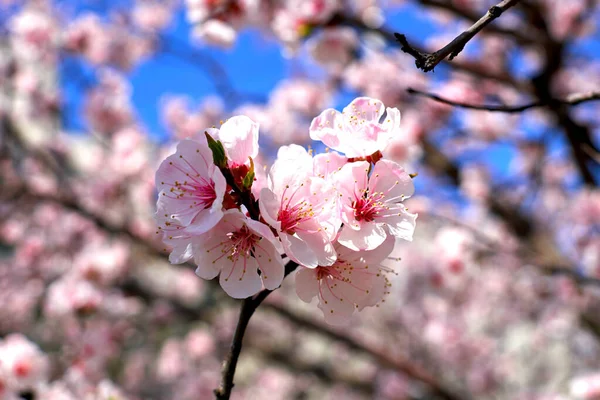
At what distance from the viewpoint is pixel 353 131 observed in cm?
100

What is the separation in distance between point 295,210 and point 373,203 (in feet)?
0.54

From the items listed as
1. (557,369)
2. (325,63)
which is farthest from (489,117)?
(557,369)

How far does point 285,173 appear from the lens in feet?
3.07

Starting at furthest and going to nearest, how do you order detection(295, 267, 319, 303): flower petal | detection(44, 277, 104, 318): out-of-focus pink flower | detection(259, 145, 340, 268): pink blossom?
1. detection(44, 277, 104, 318): out-of-focus pink flower
2. detection(295, 267, 319, 303): flower petal
3. detection(259, 145, 340, 268): pink blossom

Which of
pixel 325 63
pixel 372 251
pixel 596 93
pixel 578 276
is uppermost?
pixel 596 93

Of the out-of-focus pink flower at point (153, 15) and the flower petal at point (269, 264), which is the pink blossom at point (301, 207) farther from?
the out-of-focus pink flower at point (153, 15)

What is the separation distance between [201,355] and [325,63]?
144 inches

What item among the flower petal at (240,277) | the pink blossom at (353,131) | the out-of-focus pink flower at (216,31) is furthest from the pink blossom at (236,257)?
the out-of-focus pink flower at (216,31)

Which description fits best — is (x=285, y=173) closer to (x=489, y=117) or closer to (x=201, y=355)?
(x=489, y=117)

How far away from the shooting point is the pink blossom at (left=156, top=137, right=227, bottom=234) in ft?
2.99

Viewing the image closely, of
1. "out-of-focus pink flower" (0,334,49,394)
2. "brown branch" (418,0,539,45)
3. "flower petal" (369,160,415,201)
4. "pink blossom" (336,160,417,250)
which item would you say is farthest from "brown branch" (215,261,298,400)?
"brown branch" (418,0,539,45)

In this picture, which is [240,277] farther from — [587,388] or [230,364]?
[587,388]

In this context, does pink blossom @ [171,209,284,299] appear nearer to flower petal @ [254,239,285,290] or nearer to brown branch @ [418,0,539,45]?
flower petal @ [254,239,285,290]

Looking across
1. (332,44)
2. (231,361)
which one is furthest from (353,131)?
(332,44)
